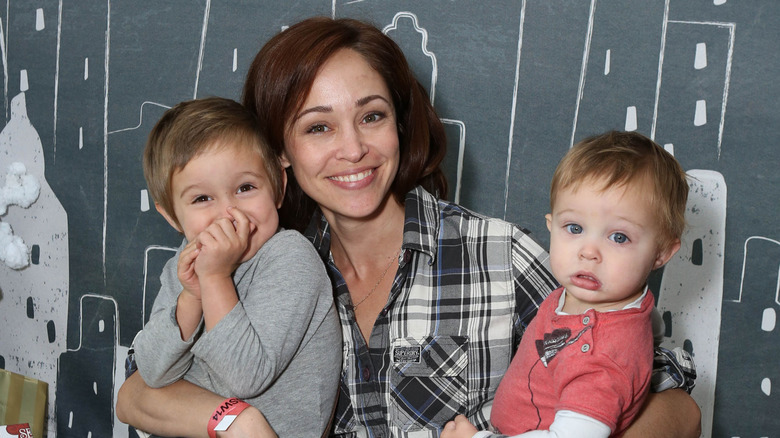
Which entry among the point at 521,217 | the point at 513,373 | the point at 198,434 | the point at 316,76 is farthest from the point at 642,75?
the point at 198,434

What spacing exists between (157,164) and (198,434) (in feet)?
1.85

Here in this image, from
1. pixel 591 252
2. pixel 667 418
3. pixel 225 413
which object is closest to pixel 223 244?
pixel 225 413

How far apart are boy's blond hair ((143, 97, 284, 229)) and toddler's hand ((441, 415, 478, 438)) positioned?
1.99ft

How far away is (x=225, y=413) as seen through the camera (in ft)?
4.73

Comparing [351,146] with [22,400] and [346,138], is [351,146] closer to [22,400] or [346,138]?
[346,138]

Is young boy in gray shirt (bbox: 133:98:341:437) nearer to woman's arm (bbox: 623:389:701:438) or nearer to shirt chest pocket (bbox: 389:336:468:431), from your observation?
shirt chest pocket (bbox: 389:336:468:431)

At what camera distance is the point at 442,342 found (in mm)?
1618

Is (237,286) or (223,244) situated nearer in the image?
→ (223,244)

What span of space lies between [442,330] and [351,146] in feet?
1.46

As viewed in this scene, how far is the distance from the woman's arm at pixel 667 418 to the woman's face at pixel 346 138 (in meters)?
0.69

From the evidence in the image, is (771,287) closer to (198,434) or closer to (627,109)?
(627,109)

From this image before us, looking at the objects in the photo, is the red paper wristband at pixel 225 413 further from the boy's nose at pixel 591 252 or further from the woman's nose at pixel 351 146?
the boy's nose at pixel 591 252

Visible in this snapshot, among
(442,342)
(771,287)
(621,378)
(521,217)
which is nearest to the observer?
(621,378)

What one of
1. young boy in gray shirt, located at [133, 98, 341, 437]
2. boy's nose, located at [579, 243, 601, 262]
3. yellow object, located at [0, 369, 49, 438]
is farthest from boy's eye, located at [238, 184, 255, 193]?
yellow object, located at [0, 369, 49, 438]
